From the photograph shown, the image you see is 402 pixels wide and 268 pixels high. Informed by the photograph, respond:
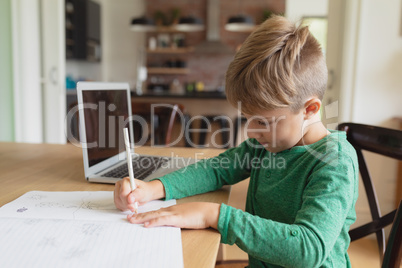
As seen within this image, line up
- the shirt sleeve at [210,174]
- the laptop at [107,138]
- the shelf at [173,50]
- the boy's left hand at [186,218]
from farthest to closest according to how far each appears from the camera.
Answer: the shelf at [173,50]
the laptop at [107,138]
the shirt sleeve at [210,174]
the boy's left hand at [186,218]

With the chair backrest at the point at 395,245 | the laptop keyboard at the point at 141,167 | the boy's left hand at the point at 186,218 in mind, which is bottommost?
the chair backrest at the point at 395,245

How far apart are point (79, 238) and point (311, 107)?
461 mm

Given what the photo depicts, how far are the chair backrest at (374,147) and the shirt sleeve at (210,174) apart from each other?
1.04 ft

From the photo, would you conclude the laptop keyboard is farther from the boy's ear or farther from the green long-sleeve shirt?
the boy's ear

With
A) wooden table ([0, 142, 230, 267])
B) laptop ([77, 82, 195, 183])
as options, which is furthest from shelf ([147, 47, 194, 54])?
laptop ([77, 82, 195, 183])

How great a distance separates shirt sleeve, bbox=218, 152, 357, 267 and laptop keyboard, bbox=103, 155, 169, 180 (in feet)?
1.28

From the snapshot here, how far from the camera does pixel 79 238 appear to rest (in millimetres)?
544

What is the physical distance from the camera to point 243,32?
6449mm

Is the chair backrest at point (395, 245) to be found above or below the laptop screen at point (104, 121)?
below

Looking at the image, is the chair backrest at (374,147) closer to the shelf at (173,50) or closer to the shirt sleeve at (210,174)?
the shirt sleeve at (210,174)

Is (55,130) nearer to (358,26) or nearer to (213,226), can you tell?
(358,26)

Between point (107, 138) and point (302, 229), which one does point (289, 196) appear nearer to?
point (302, 229)

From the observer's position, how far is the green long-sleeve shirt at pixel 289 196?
0.56 m

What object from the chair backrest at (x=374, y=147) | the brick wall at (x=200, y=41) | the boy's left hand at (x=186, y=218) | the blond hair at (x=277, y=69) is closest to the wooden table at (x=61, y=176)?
the boy's left hand at (x=186, y=218)
